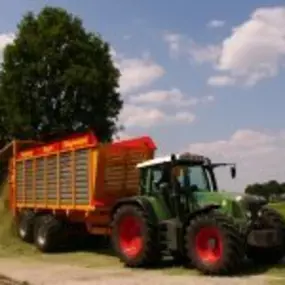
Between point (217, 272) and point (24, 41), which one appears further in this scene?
point (24, 41)

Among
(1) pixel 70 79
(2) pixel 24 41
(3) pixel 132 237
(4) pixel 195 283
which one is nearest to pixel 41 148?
(3) pixel 132 237

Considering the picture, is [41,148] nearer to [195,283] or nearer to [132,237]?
[132,237]

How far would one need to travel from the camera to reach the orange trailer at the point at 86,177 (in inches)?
658

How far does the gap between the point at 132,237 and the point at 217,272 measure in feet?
9.11

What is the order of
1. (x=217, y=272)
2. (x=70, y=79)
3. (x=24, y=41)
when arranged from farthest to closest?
(x=24, y=41) → (x=70, y=79) → (x=217, y=272)

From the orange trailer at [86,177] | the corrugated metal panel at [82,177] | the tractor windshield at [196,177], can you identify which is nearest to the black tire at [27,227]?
the orange trailer at [86,177]

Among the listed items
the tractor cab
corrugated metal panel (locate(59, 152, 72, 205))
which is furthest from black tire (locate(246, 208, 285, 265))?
corrugated metal panel (locate(59, 152, 72, 205))

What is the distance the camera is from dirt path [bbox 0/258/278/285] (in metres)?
12.3

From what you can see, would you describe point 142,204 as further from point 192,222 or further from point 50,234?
point 50,234

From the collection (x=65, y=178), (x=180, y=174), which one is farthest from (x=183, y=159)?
(x=65, y=178)

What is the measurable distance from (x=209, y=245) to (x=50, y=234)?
6.46 meters

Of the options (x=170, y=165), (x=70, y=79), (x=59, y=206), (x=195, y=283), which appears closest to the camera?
(x=195, y=283)

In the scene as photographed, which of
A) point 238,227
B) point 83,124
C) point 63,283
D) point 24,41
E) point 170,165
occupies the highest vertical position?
point 24,41

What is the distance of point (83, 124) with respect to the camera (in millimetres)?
33375
